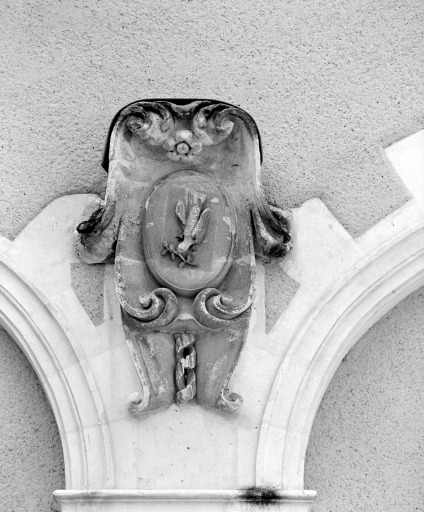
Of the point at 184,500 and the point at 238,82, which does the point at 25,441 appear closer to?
the point at 184,500

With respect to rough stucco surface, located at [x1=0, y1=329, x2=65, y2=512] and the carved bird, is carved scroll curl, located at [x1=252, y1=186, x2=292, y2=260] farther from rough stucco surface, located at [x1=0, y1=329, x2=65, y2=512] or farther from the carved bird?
rough stucco surface, located at [x1=0, y1=329, x2=65, y2=512]

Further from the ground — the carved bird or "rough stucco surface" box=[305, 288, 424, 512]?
the carved bird

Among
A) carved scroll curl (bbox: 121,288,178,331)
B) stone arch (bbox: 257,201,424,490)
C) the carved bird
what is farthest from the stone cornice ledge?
the carved bird

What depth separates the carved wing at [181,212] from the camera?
A: 463 cm

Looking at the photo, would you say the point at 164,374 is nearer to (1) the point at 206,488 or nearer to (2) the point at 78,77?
(1) the point at 206,488

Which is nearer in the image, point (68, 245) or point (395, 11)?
point (68, 245)

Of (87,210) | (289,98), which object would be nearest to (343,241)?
(289,98)

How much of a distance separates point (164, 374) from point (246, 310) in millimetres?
355

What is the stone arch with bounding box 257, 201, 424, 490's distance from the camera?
4.55 metres

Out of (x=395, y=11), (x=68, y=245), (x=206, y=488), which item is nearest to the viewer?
(x=206, y=488)

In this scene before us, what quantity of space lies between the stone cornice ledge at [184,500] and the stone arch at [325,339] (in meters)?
0.07

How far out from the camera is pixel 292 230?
4812 mm

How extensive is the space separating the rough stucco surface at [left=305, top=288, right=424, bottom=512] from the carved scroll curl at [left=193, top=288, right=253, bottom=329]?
50 centimetres

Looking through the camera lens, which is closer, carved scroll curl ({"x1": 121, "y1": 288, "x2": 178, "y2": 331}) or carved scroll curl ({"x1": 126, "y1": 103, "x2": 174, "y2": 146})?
carved scroll curl ({"x1": 121, "y1": 288, "x2": 178, "y2": 331})
